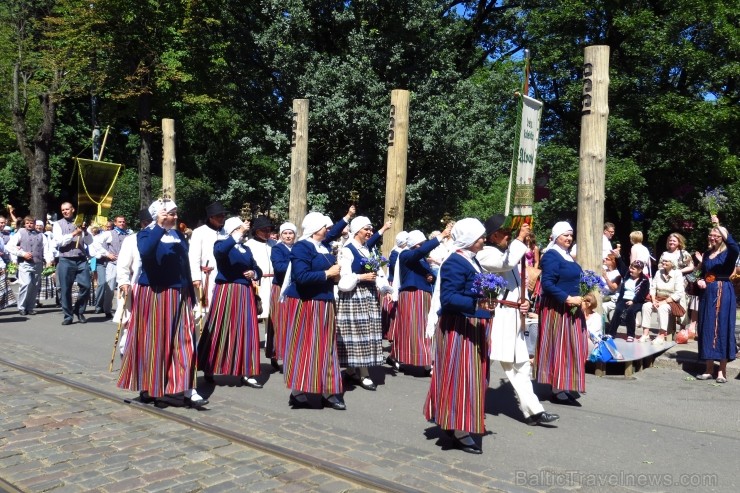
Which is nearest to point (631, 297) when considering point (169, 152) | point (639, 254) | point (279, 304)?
point (639, 254)

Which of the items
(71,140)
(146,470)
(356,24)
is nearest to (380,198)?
(356,24)

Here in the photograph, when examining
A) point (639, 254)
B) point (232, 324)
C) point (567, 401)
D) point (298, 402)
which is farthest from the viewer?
point (639, 254)

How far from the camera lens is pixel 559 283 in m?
7.54

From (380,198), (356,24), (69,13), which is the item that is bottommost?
(380,198)

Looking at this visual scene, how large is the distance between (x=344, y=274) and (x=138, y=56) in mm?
20483

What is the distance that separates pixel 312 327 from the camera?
724 cm

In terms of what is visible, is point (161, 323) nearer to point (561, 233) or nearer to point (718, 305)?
point (561, 233)

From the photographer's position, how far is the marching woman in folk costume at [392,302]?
969cm

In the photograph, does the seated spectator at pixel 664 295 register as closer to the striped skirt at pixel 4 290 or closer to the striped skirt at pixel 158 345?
the striped skirt at pixel 158 345

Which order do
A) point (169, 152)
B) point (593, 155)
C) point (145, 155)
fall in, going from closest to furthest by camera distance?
point (593, 155)
point (169, 152)
point (145, 155)

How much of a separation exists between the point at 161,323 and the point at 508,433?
3292mm

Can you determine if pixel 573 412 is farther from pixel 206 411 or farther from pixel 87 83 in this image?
pixel 87 83

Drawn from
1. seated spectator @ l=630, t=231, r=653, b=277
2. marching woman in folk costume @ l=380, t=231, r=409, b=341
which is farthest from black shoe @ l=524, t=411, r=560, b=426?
seated spectator @ l=630, t=231, r=653, b=277

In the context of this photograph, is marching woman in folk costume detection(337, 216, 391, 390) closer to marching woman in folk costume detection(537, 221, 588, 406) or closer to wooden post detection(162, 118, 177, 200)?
marching woman in folk costume detection(537, 221, 588, 406)
